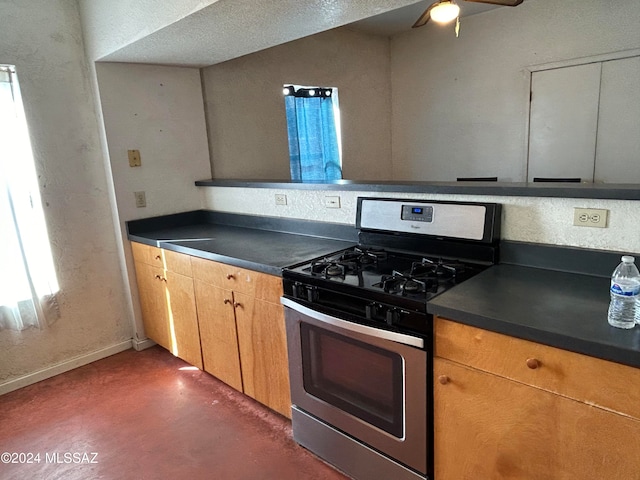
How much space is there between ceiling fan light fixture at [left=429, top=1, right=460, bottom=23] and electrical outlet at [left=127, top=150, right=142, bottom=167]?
6.80 feet

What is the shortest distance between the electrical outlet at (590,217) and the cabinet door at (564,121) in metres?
2.74

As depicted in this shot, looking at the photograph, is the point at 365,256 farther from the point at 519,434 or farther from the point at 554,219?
the point at 519,434

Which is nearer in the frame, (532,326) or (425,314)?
(532,326)

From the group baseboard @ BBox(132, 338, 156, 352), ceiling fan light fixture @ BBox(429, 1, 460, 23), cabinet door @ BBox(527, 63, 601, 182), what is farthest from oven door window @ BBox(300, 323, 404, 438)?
cabinet door @ BBox(527, 63, 601, 182)

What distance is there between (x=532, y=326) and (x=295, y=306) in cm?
93

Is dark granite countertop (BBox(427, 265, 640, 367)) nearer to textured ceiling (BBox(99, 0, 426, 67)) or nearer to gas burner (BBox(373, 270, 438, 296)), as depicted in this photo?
gas burner (BBox(373, 270, 438, 296))

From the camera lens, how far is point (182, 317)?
104 inches

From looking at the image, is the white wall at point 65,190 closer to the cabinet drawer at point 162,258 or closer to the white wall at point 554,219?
the cabinet drawer at point 162,258

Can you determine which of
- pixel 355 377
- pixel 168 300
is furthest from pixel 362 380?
pixel 168 300

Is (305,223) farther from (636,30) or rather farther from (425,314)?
(636,30)

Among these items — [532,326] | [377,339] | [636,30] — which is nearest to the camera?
[532,326]

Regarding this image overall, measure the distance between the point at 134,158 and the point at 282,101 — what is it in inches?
56.3

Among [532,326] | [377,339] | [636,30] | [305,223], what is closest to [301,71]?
[305,223]

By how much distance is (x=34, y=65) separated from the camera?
2539 mm
